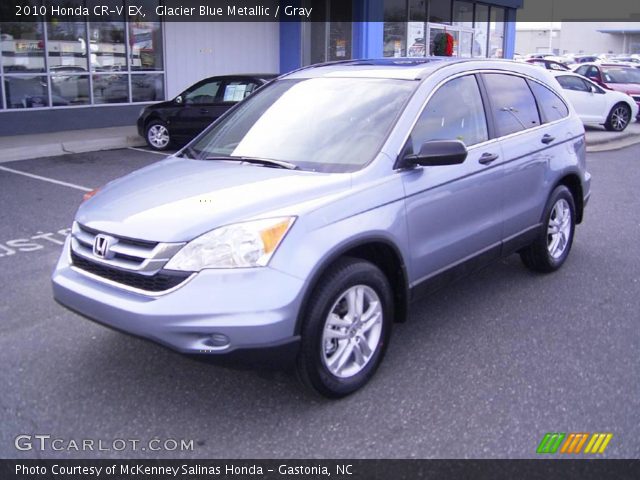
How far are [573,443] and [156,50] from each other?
49.0 feet

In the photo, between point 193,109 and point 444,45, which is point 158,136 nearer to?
point 193,109

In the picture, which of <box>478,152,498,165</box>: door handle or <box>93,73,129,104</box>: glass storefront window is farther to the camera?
<box>93,73,129,104</box>: glass storefront window

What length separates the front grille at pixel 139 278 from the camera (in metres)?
3.21

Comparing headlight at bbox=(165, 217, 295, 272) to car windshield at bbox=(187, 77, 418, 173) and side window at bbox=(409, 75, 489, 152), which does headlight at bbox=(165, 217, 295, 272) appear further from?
side window at bbox=(409, 75, 489, 152)

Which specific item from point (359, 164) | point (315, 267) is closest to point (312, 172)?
point (359, 164)

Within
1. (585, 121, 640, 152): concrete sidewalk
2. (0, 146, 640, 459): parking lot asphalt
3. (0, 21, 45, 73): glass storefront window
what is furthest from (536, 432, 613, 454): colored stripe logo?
(0, 21, 45, 73): glass storefront window

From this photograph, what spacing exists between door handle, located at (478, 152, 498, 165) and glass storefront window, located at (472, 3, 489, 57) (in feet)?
63.4

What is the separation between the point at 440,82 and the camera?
4371 millimetres

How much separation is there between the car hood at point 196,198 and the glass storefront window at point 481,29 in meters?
20.5

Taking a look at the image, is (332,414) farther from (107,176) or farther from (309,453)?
(107,176)

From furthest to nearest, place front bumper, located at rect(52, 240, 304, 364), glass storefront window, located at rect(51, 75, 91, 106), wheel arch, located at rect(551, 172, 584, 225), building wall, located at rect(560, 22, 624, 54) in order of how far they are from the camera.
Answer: building wall, located at rect(560, 22, 624, 54)
glass storefront window, located at rect(51, 75, 91, 106)
wheel arch, located at rect(551, 172, 584, 225)
front bumper, located at rect(52, 240, 304, 364)

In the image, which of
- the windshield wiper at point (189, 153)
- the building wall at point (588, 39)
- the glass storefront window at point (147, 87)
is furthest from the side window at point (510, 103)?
the building wall at point (588, 39)

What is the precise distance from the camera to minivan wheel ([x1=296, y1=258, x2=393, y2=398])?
11.0ft

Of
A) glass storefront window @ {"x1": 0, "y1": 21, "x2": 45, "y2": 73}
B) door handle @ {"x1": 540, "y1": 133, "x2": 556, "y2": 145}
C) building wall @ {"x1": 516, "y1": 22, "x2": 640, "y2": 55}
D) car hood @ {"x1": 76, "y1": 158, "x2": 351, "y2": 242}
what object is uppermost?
building wall @ {"x1": 516, "y1": 22, "x2": 640, "y2": 55}
